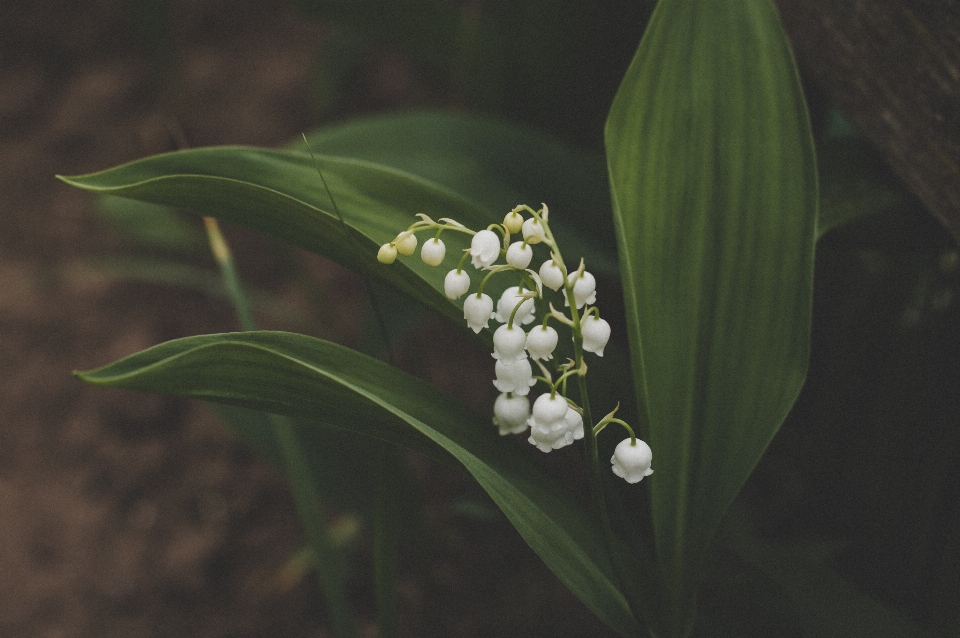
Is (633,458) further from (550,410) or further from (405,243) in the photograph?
(405,243)

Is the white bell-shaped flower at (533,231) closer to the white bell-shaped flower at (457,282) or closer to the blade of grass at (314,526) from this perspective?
the white bell-shaped flower at (457,282)

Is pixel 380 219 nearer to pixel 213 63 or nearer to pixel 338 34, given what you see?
pixel 338 34

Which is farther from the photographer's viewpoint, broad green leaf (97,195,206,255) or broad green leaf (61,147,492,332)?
broad green leaf (97,195,206,255)

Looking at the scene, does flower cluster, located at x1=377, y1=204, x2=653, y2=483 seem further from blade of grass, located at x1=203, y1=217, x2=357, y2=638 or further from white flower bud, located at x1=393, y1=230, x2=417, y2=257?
blade of grass, located at x1=203, y1=217, x2=357, y2=638

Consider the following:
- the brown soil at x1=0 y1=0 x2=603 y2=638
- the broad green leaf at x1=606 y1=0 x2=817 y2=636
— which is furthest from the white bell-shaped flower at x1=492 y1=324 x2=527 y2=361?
the brown soil at x1=0 y1=0 x2=603 y2=638

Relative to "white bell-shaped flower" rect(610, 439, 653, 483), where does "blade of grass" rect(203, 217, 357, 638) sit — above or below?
above

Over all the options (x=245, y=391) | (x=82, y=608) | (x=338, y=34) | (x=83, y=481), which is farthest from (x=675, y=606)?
(x=338, y=34)
